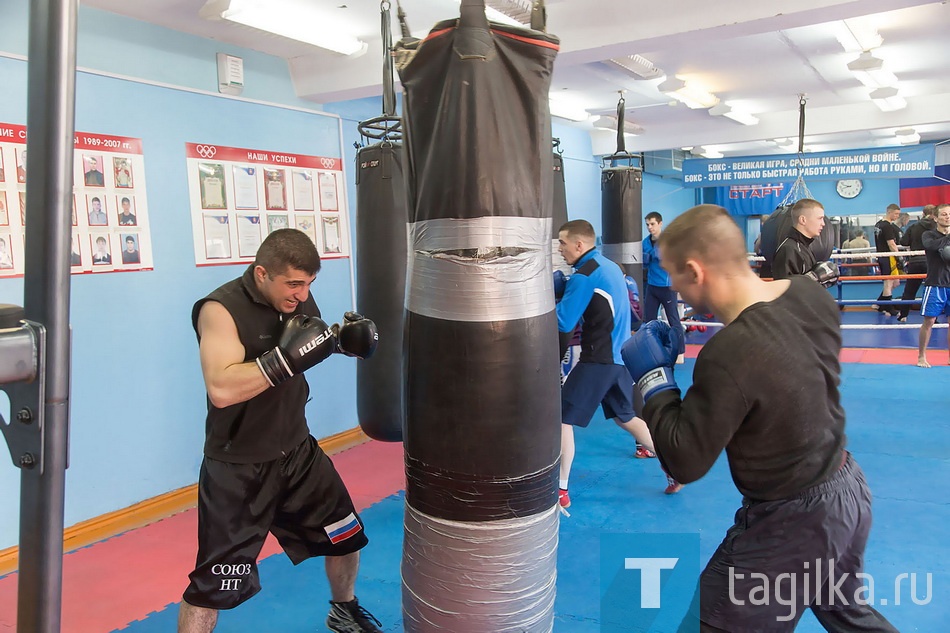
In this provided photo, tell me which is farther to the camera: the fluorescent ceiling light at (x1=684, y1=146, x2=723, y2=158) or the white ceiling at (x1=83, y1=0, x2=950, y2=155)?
the fluorescent ceiling light at (x1=684, y1=146, x2=723, y2=158)

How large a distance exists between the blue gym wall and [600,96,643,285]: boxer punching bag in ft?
8.96

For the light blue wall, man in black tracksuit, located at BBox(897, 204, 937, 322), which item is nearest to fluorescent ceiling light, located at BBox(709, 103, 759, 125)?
man in black tracksuit, located at BBox(897, 204, 937, 322)

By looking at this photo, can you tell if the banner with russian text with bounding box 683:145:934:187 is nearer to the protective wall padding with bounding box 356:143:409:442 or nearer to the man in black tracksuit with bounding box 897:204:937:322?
the man in black tracksuit with bounding box 897:204:937:322

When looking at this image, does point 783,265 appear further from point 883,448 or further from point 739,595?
point 739,595

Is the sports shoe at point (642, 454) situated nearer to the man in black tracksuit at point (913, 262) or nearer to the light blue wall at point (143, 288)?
the light blue wall at point (143, 288)

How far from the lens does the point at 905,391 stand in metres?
5.76

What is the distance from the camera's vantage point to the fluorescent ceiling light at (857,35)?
4.83m

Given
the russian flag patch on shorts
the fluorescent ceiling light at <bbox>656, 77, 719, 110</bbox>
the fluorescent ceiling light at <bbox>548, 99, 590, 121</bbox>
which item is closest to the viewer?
the russian flag patch on shorts

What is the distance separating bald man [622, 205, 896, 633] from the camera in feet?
4.96

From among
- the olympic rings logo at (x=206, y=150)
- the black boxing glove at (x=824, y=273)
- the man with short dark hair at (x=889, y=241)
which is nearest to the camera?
the olympic rings logo at (x=206, y=150)

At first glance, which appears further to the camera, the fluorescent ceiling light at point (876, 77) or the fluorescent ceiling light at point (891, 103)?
the fluorescent ceiling light at point (891, 103)

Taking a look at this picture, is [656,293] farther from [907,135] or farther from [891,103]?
[907,135]

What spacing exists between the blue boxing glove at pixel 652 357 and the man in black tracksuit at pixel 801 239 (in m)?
2.99

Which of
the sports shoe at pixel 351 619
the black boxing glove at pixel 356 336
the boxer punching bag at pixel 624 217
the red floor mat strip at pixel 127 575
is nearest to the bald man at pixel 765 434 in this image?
the black boxing glove at pixel 356 336
